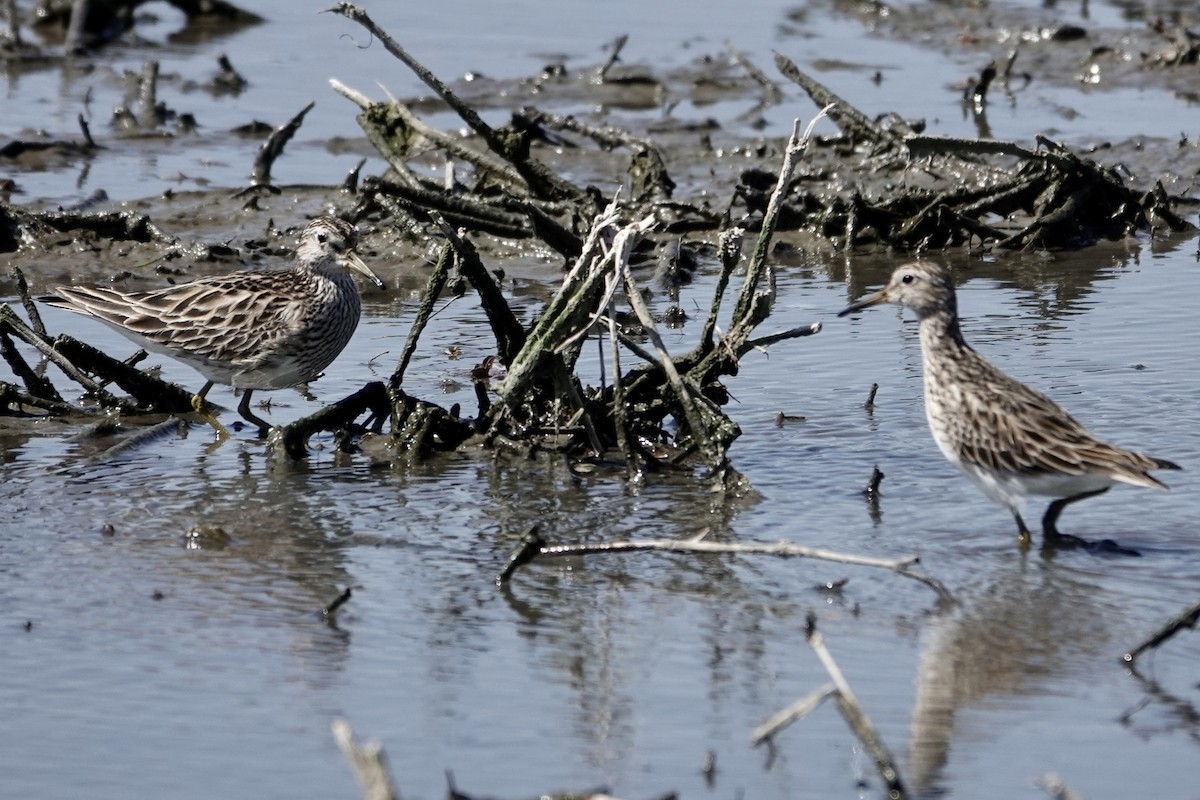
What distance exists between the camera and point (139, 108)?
734 inches

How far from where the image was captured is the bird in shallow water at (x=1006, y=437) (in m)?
7.44

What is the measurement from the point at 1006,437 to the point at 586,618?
2.01 metres

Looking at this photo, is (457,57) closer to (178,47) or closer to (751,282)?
(178,47)

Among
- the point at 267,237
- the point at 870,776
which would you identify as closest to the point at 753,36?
the point at 267,237

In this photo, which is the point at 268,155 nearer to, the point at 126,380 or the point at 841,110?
the point at 841,110

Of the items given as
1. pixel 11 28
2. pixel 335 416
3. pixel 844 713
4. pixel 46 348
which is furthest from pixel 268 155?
pixel 844 713

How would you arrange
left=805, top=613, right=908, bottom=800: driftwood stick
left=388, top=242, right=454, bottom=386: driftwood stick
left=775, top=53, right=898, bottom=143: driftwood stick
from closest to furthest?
left=805, top=613, right=908, bottom=800: driftwood stick
left=388, top=242, right=454, bottom=386: driftwood stick
left=775, top=53, right=898, bottom=143: driftwood stick

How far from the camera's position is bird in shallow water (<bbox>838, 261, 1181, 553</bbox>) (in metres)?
7.44

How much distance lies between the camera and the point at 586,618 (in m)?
7.00

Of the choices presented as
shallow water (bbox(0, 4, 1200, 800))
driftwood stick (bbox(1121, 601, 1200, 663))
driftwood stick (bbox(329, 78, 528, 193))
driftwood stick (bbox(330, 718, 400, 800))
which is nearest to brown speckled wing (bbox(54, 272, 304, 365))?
shallow water (bbox(0, 4, 1200, 800))

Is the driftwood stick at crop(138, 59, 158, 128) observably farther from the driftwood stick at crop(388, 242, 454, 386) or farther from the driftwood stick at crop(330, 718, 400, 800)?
the driftwood stick at crop(330, 718, 400, 800)

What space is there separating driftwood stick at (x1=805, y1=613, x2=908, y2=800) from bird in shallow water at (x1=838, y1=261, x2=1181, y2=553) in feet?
7.60

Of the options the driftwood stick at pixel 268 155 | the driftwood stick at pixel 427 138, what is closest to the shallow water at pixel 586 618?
the driftwood stick at pixel 427 138

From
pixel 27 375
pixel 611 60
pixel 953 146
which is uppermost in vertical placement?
pixel 611 60
